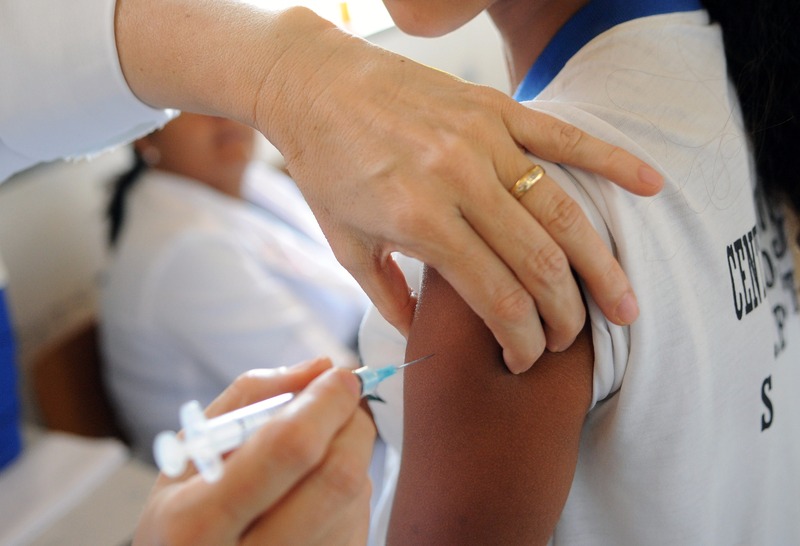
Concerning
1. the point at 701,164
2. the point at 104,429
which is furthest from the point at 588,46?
the point at 104,429

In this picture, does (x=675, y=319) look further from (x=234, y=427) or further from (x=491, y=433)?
(x=234, y=427)

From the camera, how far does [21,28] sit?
32.9 inches

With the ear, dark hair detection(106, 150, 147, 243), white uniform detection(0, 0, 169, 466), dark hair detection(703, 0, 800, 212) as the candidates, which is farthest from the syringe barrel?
the ear

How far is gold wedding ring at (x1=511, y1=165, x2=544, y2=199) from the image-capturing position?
573mm

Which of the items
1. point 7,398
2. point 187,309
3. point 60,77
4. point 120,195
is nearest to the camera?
point 60,77

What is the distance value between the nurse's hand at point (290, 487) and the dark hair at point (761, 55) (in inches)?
22.1

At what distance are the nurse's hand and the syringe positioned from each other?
15 millimetres

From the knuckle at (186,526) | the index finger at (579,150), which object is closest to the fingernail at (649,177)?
the index finger at (579,150)

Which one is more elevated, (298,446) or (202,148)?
(298,446)

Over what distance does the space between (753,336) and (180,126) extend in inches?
68.3

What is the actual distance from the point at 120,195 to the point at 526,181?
5.69 feet

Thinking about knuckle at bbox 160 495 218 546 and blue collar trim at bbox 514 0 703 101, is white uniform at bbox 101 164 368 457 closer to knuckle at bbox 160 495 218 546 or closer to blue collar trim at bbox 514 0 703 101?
blue collar trim at bbox 514 0 703 101

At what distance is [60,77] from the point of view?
85 cm

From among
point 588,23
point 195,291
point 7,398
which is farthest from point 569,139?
point 195,291
